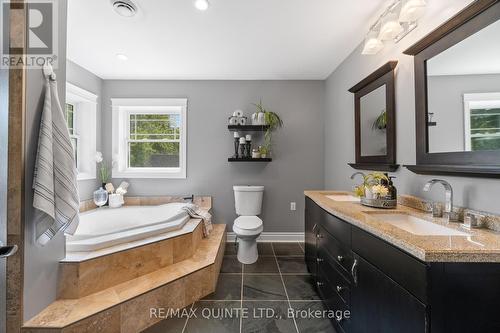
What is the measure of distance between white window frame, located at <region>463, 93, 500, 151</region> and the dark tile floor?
151 centimetres

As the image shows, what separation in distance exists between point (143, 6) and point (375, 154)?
7.63ft

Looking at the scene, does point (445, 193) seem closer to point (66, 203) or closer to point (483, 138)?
point (483, 138)

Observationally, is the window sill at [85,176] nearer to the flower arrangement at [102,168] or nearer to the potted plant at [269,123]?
the flower arrangement at [102,168]

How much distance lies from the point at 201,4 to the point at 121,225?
2.60 metres

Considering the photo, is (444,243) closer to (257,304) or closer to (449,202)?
(449,202)

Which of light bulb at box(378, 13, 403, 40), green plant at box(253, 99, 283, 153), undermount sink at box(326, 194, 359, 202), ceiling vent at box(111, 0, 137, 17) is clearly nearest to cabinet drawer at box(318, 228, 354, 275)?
undermount sink at box(326, 194, 359, 202)

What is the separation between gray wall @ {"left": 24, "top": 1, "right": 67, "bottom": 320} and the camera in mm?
1251

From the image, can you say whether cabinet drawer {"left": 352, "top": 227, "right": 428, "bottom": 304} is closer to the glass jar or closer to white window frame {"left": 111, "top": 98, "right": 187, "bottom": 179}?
white window frame {"left": 111, "top": 98, "right": 187, "bottom": 179}

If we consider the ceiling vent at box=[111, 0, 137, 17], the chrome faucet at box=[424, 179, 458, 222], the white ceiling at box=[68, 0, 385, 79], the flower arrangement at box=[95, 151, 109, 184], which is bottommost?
the chrome faucet at box=[424, 179, 458, 222]

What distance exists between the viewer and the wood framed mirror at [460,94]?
1.03 metres

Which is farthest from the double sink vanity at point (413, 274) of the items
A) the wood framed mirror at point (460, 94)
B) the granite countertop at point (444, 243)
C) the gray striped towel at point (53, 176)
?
the gray striped towel at point (53, 176)

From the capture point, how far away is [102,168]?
3053mm

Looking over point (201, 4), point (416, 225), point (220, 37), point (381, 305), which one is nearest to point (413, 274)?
point (381, 305)

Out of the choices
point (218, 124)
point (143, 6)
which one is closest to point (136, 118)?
point (218, 124)
